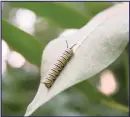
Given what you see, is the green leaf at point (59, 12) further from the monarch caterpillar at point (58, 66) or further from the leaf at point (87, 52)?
the monarch caterpillar at point (58, 66)

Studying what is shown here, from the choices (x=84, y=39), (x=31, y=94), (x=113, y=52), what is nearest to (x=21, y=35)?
(x=84, y=39)

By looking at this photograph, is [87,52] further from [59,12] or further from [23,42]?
[59,12]

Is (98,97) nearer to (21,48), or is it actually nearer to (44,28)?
(21,48)

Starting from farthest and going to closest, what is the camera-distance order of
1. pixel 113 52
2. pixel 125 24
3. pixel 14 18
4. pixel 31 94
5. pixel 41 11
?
1. pixel 14 18
2. pixel 31 94
3. pixel 41 11
4. pixel 125 24
5. pixel 113 52

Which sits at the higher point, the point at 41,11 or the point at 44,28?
the point at 41,11

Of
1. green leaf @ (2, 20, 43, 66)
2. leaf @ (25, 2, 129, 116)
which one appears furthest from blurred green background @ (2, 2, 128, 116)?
leaf @ (25, 2, 129, 116)

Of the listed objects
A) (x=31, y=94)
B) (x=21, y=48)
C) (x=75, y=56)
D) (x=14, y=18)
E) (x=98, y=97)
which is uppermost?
(x=75, y=56)

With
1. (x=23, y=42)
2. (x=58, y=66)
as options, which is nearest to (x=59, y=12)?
(x=23, y=42)

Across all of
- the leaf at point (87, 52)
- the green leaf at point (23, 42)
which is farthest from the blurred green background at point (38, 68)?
the leaf at point (87, 52)

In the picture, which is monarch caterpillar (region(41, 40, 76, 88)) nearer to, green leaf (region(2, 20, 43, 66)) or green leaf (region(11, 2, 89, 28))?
green leaf (region(2, 20, 43, 66))
